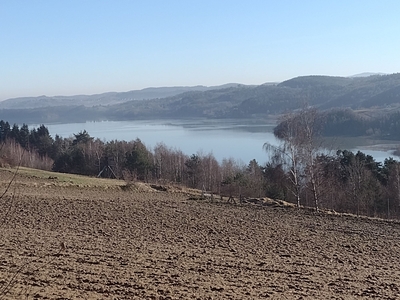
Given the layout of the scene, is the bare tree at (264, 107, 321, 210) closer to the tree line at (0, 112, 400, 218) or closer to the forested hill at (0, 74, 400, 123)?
the tree line at (0, 112, 400, 218)

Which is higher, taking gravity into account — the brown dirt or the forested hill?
the forested hill

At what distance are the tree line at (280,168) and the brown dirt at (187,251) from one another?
9.73 ft

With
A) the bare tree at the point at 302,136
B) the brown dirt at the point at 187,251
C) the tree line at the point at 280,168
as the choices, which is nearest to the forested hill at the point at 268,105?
the tree line at the point at 280,168

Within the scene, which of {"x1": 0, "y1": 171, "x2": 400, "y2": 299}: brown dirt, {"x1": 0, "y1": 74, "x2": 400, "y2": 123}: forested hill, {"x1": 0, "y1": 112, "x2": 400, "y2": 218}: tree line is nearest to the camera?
{"x1": 0, "y1": 171, "x2": 400, "y2": 299}: brown dirt

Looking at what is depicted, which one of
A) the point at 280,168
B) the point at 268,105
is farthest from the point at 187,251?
the point at 268,105

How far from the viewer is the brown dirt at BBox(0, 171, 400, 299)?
28.2 feet

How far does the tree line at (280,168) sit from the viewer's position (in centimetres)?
2294

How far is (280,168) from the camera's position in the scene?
36719 mm

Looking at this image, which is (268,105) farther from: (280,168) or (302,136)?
(302,136)

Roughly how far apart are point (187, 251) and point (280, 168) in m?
25.5

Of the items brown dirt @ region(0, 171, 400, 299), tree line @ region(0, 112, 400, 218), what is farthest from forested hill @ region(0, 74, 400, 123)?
brown dirt @ region(0, 171, 400, 299)

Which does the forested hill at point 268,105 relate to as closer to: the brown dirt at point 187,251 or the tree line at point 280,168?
the tree line at point 280,168

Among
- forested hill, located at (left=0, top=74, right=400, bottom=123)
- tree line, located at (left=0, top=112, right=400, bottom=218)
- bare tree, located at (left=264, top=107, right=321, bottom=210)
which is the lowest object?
tree line, located at (left=0, top=112, right=400, bottom=218)

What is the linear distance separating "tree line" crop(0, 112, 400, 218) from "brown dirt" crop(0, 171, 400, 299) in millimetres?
2966
